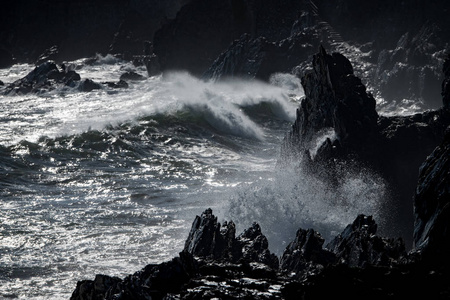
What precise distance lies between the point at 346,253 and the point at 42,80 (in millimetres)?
59698

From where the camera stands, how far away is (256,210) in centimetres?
2427

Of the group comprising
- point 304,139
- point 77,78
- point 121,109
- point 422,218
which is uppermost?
point 77,78

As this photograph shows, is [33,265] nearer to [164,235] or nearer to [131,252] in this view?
[131,252]

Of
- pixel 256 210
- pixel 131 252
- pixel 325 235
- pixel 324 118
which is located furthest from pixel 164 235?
pixel 324 118

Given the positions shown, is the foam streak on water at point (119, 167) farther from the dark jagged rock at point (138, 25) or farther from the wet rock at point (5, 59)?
the wet rock at point (5, 59)

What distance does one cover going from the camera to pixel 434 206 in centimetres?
1139

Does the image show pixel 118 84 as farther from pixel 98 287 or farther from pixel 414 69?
pixel 98 287

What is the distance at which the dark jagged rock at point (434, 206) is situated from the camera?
9.80 metres

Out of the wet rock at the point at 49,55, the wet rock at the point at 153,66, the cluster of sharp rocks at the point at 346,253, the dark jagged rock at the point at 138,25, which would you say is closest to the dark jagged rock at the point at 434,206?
the cluster of sharp rocks at the point at 346,253

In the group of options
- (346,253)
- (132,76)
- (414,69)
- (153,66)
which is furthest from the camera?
(153,66)

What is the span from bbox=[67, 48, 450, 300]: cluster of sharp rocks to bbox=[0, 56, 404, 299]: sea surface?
164 centimetres

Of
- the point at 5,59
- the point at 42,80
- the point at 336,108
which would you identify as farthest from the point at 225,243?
the point at 5,59

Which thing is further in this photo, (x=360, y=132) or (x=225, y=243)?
(x=360, y=132)

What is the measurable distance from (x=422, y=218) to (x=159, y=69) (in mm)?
65687
